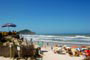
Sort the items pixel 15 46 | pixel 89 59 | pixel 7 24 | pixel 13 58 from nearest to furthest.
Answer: pixel 89 59
pixel 13 58
pixel 15 46
pixel 7 24

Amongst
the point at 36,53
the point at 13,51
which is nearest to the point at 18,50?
the point at 13,51

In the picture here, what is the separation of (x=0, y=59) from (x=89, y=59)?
22.4 ft

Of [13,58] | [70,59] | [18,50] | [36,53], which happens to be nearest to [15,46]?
[18,50]

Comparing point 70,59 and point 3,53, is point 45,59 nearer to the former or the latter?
point 70,59

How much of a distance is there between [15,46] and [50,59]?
340 centimetres

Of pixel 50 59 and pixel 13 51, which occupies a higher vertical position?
pixel 13 51

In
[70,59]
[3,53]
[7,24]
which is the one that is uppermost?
[7,24]

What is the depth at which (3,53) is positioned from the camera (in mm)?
11875

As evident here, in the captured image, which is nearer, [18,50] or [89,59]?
[89,59]

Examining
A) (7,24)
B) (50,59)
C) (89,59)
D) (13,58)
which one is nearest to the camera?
(89,59)

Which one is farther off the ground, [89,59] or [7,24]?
[7,24]

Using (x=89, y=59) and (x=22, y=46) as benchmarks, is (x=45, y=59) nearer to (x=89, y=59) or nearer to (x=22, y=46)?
(x=22, y=46)

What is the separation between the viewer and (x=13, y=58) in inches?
423

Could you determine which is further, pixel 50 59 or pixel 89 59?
pixel 50 59
